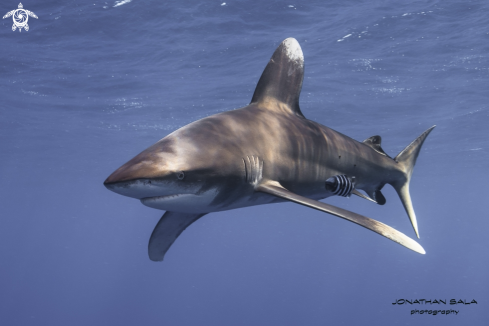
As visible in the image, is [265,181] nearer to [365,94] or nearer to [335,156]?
[335,156]

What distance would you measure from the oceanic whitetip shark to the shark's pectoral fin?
0.5 inches

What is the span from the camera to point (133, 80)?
18625 millimetres

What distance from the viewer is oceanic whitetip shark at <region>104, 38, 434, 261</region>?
2.78 meters

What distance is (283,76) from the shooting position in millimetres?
4633

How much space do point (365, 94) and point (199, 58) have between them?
8.83 m

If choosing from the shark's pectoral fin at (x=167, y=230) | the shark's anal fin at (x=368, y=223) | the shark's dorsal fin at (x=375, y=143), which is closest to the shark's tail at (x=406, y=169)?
the shark's dorsal fin at (x=375, y=143)

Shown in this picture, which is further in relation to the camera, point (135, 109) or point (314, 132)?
point (135, 109)

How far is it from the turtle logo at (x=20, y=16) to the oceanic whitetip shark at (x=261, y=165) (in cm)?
1211

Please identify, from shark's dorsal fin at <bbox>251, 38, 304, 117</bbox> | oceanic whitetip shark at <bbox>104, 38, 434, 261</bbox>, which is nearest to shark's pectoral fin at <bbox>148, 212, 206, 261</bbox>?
oceanic whitetip shark at <bbox>104, 38, 434, 261</bbox>

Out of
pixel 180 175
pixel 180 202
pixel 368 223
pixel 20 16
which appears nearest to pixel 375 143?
pixel 368 223

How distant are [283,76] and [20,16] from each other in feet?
41.9

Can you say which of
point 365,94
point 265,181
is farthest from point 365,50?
point 265,181

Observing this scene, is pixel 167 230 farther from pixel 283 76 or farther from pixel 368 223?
pixel 368 223

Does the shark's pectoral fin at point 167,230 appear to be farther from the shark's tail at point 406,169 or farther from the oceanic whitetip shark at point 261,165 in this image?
the shark's tail at point 406,169
